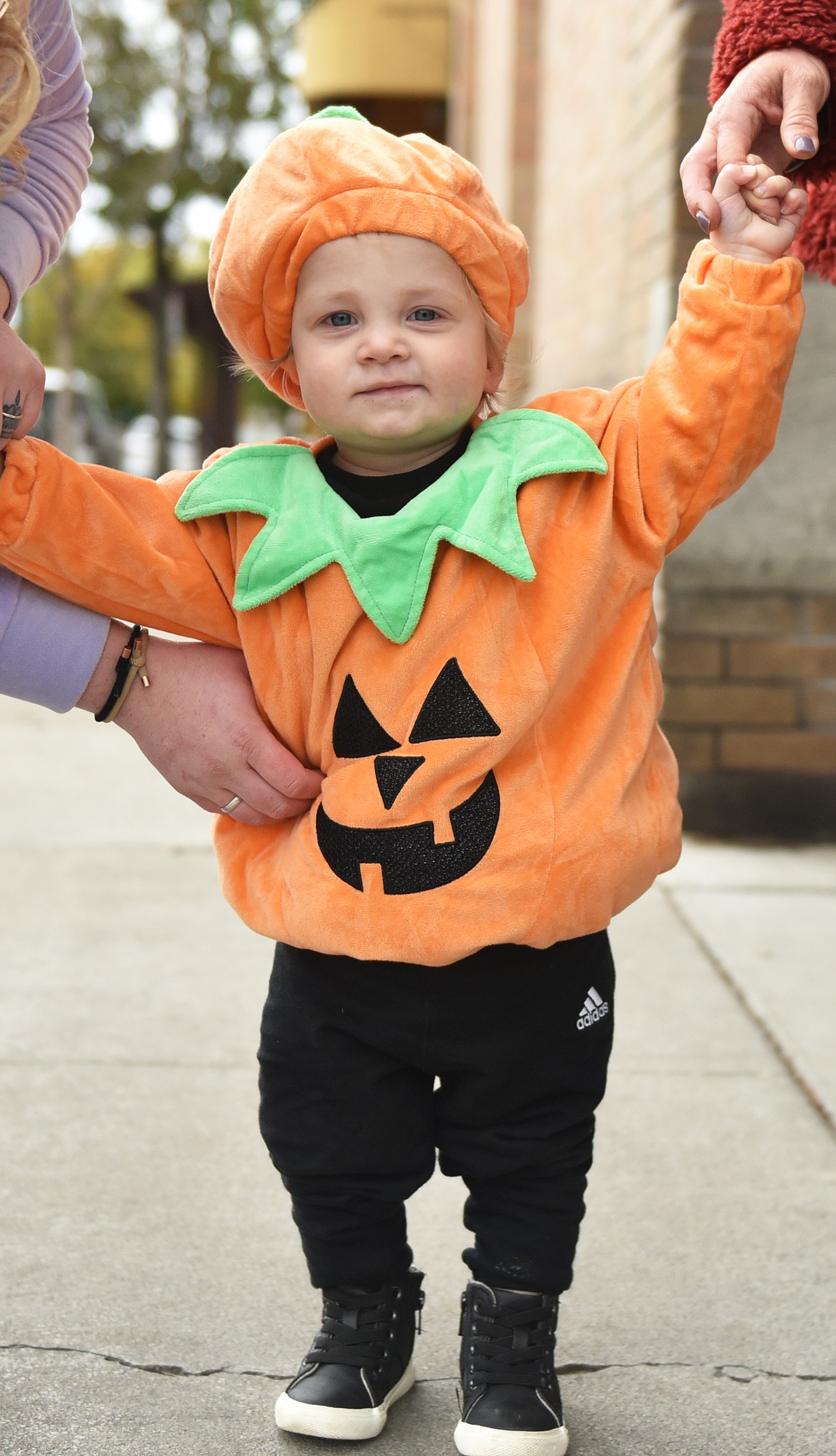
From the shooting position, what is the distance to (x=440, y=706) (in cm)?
173

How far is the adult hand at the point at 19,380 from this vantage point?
5.60 feet

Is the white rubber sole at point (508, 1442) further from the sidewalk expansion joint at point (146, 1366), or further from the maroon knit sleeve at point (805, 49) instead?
the maroon knit sleeve at point (805, 49)

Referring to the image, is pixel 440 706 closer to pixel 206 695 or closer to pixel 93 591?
pixel 206 695

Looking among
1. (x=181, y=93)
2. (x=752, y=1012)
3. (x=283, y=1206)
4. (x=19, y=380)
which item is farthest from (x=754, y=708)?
(x=181, y=93)

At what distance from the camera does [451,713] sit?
1729mm

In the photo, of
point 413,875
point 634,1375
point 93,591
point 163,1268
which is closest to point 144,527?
point 93,591

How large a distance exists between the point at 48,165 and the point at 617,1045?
1948mm

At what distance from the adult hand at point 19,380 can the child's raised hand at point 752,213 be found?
0.79 metres

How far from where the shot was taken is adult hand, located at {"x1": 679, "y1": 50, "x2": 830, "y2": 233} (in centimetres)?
171

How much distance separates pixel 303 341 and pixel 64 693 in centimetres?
52

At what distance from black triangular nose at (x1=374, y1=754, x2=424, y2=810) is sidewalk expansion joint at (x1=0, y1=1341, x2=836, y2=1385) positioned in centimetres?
80

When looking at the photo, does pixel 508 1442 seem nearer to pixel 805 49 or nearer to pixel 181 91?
pixel 805 49

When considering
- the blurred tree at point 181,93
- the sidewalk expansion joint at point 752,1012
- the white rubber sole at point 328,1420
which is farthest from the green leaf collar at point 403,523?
the blurred tree at point 181,93

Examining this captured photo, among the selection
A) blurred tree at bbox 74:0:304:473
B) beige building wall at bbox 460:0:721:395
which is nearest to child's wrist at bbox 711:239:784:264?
beige building wall at bbox 460:0:721:395
